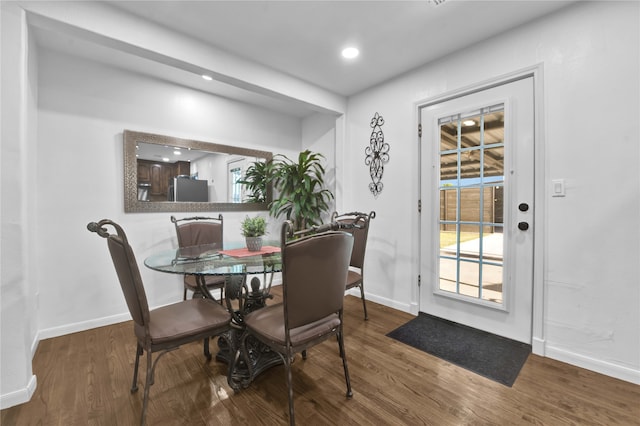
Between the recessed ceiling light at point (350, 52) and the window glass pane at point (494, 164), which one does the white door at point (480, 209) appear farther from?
the recessed ceiling light at point (350, 52)

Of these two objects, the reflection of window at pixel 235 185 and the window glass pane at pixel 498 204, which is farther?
the reflection of window at pixel 235 185

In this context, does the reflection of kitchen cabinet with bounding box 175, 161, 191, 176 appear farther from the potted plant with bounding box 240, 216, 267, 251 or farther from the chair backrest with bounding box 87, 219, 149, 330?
the chair backrest with bounding box 87, 219, 149, 330

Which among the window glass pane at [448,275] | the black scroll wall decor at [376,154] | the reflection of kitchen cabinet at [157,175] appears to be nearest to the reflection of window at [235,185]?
the reflection of kitchen cabinet at [157,175]

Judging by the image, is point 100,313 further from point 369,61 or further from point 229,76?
point 369,61

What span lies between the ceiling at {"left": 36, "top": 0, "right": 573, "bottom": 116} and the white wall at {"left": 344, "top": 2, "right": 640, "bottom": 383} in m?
0.25

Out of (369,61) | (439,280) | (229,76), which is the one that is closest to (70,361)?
(229,76)

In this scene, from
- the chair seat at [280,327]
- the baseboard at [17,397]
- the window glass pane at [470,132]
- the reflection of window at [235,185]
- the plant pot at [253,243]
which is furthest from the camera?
the reflection of window at [235,185]

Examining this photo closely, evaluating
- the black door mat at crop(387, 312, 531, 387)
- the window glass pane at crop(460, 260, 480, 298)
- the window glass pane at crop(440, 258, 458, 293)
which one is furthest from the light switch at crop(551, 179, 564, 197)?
the black door mat at crop(387, 312, 531, 387)

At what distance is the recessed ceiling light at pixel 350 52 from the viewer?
250 centimetres

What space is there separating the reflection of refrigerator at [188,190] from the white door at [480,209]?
246 cm

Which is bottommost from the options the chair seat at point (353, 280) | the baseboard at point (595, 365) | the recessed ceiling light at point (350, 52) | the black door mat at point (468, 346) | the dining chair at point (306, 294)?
the black door mat at point (468, 346)

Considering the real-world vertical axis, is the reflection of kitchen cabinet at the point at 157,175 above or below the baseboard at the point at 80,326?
above

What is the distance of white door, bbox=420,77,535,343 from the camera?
7.33 feet

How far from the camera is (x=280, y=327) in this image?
1.49m
